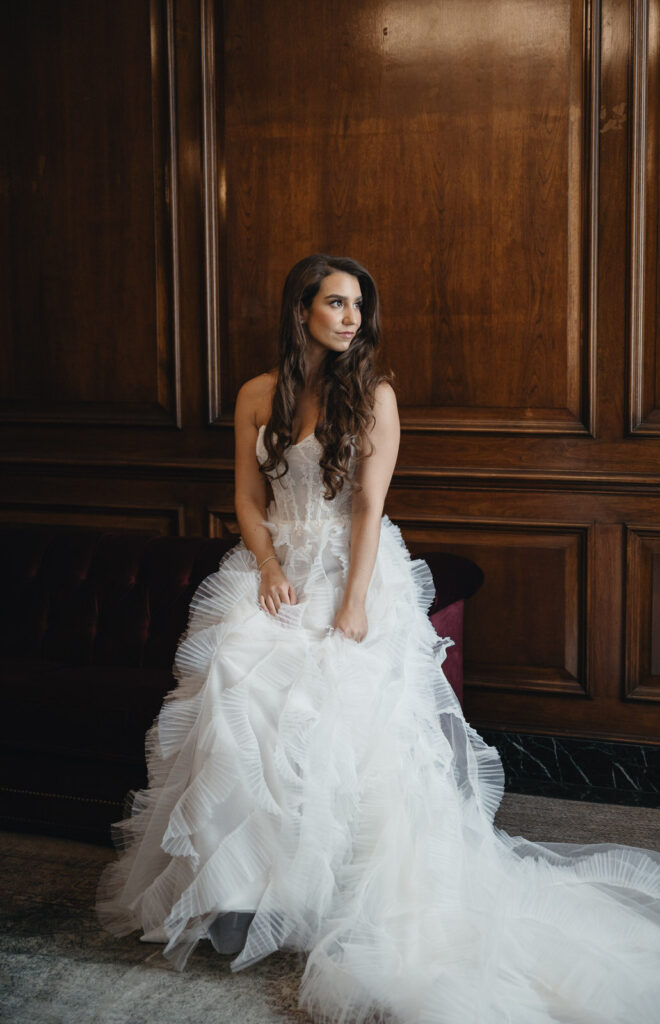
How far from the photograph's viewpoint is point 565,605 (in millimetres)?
3994

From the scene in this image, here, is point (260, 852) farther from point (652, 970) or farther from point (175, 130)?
point (175, 130)

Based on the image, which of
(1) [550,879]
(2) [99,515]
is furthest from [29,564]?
(1) [550,879]

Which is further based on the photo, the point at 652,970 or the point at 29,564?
the point at 29,564

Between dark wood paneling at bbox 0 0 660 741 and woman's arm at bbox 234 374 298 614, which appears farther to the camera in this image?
dark wood paneling at bbox 0 0 660 741

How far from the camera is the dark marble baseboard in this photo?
3.79m

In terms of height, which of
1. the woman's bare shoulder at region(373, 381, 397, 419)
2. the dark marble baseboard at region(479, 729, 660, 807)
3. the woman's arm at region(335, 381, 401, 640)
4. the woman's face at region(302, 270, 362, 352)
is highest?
the woman's face at region(302, 270, 362, 352)

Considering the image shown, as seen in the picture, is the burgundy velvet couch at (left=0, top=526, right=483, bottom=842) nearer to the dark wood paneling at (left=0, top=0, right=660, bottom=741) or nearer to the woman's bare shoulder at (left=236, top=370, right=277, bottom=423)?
the dark wood paneling at (left=0, top=0, right=660, bottom=741)

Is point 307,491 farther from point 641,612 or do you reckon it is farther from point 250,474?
point 641,612

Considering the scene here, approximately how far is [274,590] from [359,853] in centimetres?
77

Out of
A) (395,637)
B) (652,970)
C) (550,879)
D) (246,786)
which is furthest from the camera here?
(395,637)

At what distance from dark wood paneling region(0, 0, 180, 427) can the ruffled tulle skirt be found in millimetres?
1942

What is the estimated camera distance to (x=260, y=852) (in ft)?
8.23

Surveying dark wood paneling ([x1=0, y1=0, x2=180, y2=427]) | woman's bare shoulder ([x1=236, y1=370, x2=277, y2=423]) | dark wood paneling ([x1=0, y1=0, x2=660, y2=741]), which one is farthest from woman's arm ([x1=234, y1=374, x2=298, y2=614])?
dark wood paneling ([x1=0, y1=0, x2=180, y2=427])

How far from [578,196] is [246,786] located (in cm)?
252
